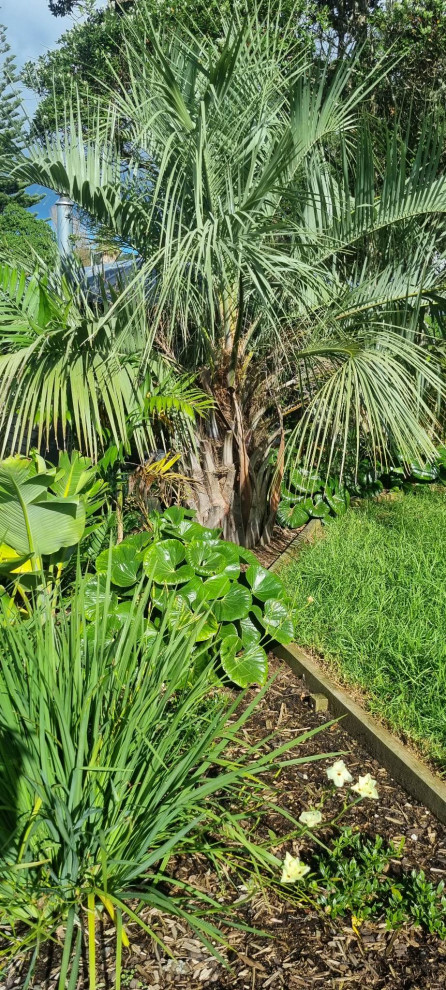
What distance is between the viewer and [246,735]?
273cm

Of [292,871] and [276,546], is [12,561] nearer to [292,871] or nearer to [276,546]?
[292,871]

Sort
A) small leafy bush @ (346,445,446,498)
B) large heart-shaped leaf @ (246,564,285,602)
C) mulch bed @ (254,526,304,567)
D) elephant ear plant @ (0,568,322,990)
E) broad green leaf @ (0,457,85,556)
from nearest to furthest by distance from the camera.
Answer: elephant ear plant @ (0,568,322,990) → broad green leaf @ (0,457,85,556) → large heart-shaped leaf @ (246,564,285,602) → mulch bed @ (254,526,304,567) → small leafy bush @ (346,445,446,498)

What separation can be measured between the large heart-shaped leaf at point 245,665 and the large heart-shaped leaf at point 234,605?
0.45 ft

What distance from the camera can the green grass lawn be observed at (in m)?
2.88

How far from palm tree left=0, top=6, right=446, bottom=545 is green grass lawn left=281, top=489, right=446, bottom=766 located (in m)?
0.60

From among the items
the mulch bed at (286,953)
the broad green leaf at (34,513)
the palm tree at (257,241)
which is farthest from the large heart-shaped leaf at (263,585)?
the mulch bed at (286,953)

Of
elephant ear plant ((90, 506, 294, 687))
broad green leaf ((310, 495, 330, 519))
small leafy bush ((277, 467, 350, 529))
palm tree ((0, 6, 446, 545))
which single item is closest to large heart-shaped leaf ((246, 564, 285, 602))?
elephant ear plant ((90, 506, 294, 687))

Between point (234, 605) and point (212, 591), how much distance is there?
0.37ft

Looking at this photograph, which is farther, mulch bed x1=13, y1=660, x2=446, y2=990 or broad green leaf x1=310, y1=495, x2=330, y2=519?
broad green leaf x1=310, y1=495, x2=330, y2=519

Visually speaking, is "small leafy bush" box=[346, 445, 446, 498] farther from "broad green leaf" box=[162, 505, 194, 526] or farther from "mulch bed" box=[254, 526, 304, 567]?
"broad green leaf" box=[162, 505, 194, 526]

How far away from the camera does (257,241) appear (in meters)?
3.88

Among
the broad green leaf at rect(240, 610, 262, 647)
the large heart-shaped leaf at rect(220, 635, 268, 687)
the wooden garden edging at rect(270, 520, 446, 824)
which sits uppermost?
the large heart-shaped leaf at rect(220, 635, 268, 687)

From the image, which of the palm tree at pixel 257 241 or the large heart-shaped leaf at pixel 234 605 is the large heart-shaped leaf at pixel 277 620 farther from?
the palm tree at pixel 257 241

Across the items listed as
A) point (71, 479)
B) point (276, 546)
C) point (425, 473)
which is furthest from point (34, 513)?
point (425, 473)
